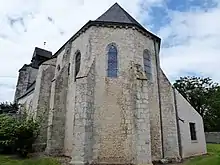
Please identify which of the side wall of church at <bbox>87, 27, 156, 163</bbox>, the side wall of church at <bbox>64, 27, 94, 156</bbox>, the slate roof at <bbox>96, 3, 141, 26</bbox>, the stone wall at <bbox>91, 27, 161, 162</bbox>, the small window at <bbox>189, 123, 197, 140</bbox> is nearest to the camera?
the side wall of church at <bbox>87, 27, 156, 163</bbox>

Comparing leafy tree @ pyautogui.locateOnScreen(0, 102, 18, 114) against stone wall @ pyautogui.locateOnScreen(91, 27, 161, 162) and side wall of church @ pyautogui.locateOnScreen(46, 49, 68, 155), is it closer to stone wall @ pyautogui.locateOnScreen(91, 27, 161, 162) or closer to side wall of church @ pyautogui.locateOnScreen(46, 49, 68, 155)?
side wall of church @ pyautogui.locateOnScreen(46, 49, 68, 155)

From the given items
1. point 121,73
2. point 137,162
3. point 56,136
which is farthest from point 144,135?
point 56,136

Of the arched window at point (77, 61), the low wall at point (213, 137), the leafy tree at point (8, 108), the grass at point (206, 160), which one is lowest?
the grass at point (206, 160)

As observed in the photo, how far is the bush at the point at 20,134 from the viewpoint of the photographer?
1534cm

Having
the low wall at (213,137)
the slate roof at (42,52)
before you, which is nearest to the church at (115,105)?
the low wall at (213,137)

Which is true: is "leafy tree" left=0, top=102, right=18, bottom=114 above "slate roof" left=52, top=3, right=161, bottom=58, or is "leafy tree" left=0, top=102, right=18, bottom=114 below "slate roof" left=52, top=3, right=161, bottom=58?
below

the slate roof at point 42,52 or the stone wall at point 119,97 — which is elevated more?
the slate roof at point 42,52

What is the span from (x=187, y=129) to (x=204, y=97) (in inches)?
1115

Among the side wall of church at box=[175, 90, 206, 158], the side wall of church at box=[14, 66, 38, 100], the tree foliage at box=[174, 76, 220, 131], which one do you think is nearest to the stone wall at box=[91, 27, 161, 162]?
the side wall of church at box=[175, 90, 206, 158]

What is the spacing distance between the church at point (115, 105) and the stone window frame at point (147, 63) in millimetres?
15

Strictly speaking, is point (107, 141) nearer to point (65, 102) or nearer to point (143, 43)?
point (65, 102)

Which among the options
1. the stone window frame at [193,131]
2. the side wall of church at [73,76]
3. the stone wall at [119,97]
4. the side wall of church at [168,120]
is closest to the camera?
the stone wall at [119,97]

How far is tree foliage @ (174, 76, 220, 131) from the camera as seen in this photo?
1642 inches

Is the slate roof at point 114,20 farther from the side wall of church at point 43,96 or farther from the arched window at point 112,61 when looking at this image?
the side wall of church at point 43,96
